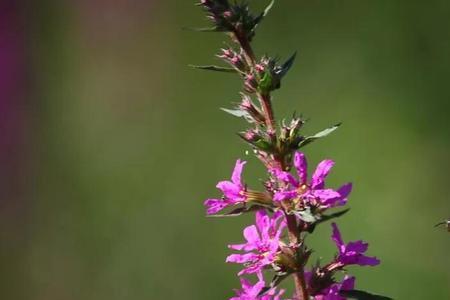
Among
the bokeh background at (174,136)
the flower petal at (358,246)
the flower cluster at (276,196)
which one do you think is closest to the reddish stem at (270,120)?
the flower cluster at (276,196)

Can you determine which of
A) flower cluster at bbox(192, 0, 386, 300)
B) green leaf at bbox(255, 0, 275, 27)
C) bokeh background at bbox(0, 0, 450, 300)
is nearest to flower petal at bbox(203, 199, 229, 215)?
flower cluster at bbox(192, 0, 386, 300)

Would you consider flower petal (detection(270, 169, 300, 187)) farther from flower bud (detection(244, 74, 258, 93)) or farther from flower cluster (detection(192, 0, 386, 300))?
flower bud (detection(244, 74, 258, 93))

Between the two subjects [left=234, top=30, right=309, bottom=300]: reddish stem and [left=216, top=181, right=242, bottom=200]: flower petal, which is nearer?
[left=234, top=30, right=309, bottom=300]: reddish stem

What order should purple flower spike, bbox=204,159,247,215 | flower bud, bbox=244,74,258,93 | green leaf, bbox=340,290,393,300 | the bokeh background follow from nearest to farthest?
green leaf, bbox=340,290,393,300, flower bud, bbox=244,74,258,93, purple flower spike, bbox=204,159,247,215, the bokeh background

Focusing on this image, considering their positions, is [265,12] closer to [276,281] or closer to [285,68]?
[285,68]

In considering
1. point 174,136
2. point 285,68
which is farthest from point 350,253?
point 174,136

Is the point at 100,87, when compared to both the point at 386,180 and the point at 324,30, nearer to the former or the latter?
the point at 324,30
